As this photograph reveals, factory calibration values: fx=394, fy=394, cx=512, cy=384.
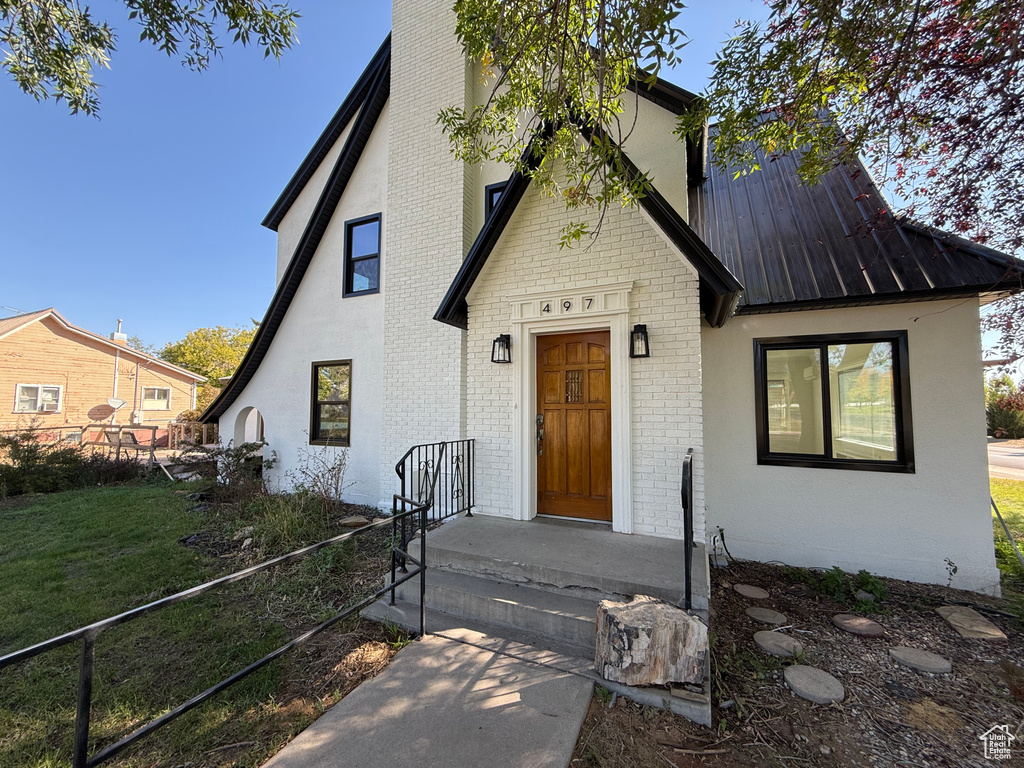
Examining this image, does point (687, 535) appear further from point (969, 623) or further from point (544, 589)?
point (969, 623)

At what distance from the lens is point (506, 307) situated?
206 inches

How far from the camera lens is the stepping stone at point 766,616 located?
376 cm

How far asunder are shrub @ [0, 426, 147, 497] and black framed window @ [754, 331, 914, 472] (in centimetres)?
1479

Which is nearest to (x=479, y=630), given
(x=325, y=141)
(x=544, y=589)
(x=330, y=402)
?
(x=544, y=589)

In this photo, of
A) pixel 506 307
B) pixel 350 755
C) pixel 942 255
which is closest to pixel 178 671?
pixel 350 755

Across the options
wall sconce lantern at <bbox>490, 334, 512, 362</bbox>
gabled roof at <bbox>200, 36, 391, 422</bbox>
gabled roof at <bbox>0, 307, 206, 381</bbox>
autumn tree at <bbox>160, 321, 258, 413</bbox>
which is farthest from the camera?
autumn tree at <bbox>160, 321, 258, 413</bbox>

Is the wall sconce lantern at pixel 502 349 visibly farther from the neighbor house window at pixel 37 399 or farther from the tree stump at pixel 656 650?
the neighbor house window at pixel 37 399

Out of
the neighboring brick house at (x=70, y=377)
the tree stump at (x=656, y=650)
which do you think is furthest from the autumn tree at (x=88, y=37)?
the neighboring brick house at (x=70, y=377)

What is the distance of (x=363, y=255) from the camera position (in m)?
7.73

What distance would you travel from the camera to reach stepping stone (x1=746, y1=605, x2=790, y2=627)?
3761mm

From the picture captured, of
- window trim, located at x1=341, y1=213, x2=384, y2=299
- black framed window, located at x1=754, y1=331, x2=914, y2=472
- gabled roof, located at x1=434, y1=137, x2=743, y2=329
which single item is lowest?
black framed window, located at x1=754, y1=331, x2=914, y2=472

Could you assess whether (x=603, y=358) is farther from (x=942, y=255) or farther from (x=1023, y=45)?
(x=1023, y=45)

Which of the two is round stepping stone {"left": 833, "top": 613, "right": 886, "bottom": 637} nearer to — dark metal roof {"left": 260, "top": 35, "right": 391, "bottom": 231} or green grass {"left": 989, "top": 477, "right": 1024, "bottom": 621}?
green grass {"left": 989, "top": 477, "right": 1024, "bottom": 621}

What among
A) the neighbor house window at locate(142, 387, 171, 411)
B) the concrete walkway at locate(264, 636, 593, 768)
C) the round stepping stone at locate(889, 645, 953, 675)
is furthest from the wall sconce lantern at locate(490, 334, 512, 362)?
the neighbor house window at locate(142, 387, 171, 411)
